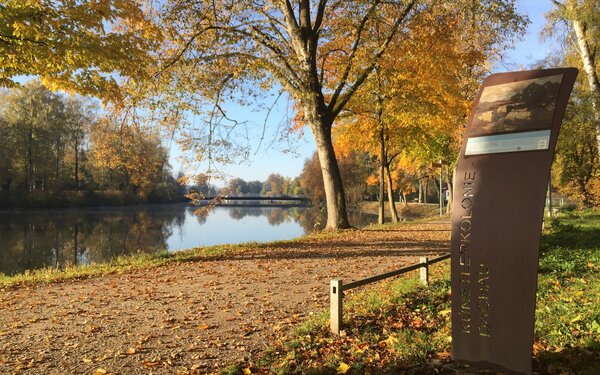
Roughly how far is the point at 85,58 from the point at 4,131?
4614 cm

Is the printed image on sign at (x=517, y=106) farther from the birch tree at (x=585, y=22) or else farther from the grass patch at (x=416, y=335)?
the birch tree at (x=585, y=22)

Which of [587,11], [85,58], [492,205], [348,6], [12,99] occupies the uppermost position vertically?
[12,99]

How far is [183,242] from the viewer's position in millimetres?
25797

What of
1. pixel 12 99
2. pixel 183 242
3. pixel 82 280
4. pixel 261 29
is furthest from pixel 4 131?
pixel 82 280

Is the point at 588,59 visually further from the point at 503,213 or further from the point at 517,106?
the point at 503,213

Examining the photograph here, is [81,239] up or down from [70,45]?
down

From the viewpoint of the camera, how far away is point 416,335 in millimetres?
5445

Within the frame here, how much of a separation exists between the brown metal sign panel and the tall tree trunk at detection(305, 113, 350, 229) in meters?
12.7

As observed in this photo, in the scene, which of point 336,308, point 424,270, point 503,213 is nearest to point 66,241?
point 424,270

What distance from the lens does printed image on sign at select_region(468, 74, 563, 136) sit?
3857 mm

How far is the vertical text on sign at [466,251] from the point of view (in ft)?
13.9

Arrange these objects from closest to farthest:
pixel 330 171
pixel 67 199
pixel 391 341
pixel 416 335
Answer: pixel 391 341 → pixel 416 335 → pixel 330 171 → pixel 67 199

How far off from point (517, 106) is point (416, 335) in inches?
117

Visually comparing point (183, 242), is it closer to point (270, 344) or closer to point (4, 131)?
point (270, 344)
